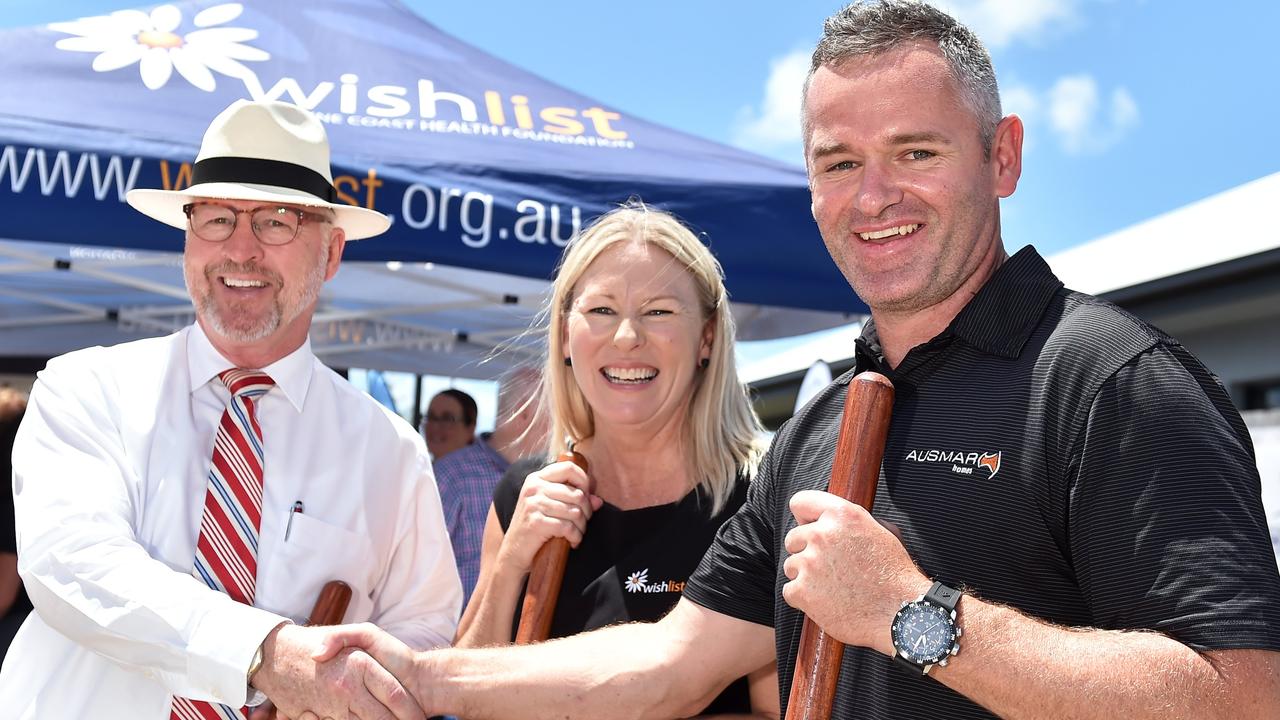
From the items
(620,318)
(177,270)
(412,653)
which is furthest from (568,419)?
(177,270)

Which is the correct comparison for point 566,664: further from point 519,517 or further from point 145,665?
point 145,665

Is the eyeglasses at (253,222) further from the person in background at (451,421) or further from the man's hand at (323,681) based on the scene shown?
the person in background at (451,421)

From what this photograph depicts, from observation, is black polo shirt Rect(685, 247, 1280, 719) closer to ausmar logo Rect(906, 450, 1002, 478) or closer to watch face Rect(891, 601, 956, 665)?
ausmar logo Rect(906, 450, 1002, 478)

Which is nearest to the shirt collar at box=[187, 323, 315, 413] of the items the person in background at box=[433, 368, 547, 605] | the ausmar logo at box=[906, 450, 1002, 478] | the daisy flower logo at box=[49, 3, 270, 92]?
the ausmar logo at box=[906, 450, 1002, 478]

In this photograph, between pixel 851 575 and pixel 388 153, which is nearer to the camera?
pixel 851 575

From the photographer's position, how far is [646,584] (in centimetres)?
260

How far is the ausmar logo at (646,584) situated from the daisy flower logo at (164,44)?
9.50 ft

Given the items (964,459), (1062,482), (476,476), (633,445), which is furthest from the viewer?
(476,476)

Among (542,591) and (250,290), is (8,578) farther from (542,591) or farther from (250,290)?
(542,591)

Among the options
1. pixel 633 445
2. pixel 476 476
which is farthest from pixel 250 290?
pixel 476 476

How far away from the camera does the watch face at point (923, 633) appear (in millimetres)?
1452

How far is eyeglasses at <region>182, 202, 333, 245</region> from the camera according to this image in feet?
8.83

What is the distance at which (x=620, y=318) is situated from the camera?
9.12ft

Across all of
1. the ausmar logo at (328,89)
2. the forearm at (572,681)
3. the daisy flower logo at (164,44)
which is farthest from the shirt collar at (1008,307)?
the daisy flower logo at (164,44)
